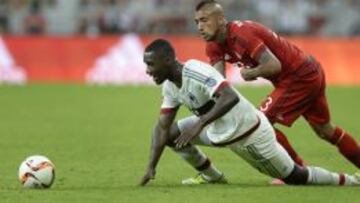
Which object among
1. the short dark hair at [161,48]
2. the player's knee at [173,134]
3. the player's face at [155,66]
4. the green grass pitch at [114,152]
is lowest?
the green grass pitch at [114,152]

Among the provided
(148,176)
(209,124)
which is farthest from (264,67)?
(148,176)

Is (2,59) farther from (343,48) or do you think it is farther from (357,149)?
Result: (357,149)

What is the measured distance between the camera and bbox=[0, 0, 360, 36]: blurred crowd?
35688mm

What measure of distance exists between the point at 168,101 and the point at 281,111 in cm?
151

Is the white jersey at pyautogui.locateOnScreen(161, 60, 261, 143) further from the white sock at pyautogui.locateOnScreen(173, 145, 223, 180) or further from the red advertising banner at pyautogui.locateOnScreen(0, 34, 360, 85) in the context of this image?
the red advertising banner at pyautogui.locateOnScreen(0, 34, 360, 85)

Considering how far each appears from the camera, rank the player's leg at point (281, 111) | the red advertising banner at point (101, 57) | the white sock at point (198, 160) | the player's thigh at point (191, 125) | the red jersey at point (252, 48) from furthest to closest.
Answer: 1. the red advertising banner at point (101, 57)
2. the player's leg at point (281, 111)
3. the white sock at point (198, 160)
4. the red jersey at point (252, 48)
5. the player's thigh at point (191, 125)

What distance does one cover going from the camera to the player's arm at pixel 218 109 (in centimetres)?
1010

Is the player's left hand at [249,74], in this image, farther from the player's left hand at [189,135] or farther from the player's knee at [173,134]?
the player's left hand at [189,135]

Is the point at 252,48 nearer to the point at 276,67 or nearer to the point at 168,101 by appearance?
the point at 276,67

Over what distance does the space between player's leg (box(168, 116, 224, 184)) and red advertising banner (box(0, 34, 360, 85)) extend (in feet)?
65.8

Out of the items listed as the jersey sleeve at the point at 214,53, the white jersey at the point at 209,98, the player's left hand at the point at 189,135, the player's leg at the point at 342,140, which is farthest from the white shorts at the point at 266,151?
the player's leg at the point at 342,140

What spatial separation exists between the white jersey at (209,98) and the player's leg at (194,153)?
14.1 inches

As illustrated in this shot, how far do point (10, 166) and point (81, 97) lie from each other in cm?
1434

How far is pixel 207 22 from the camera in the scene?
10.9m
